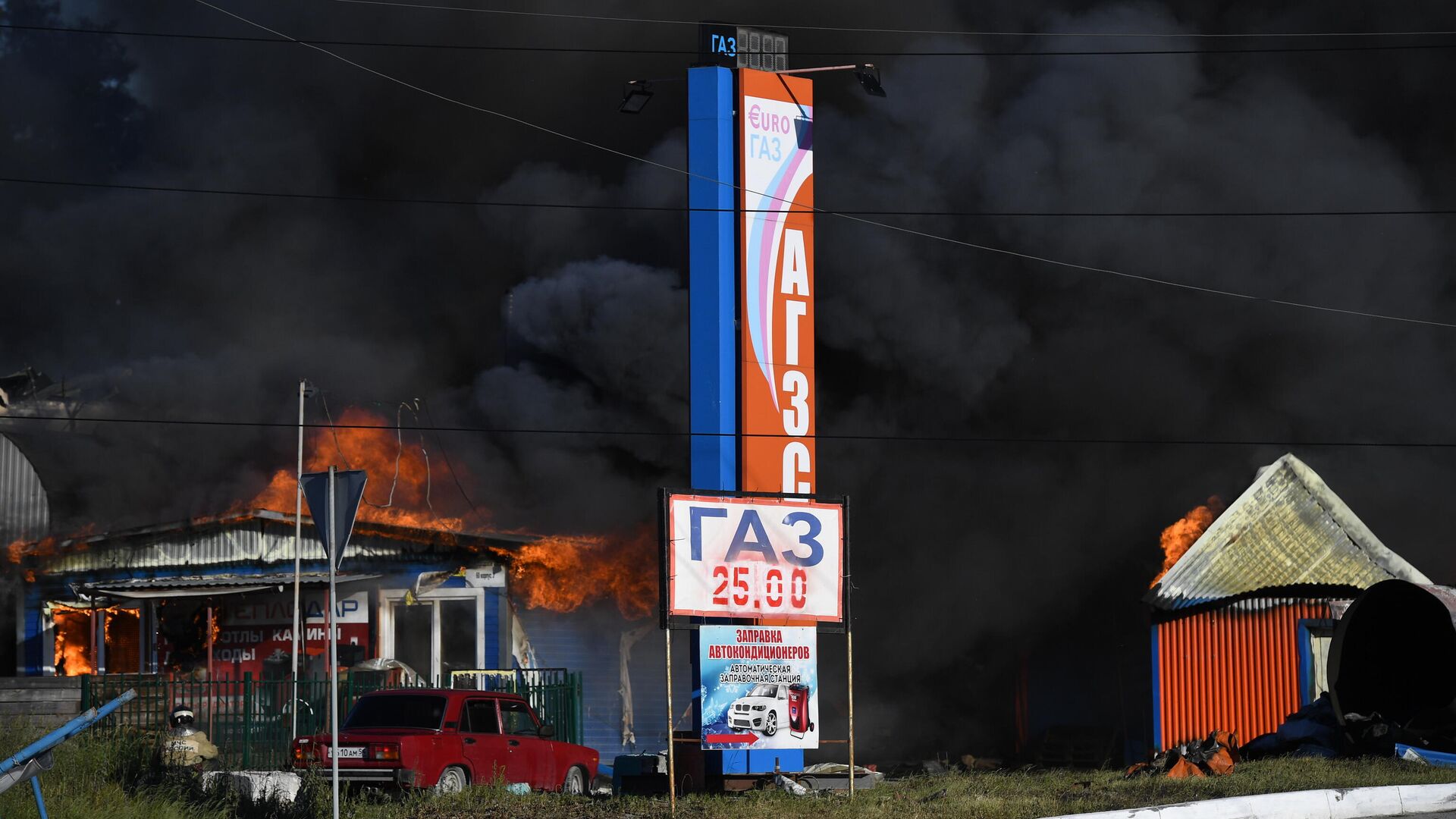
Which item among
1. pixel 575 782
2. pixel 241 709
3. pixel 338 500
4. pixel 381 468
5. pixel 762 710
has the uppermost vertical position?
pixel 381 468

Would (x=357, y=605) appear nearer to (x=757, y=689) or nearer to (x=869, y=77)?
(x=757, y=689)

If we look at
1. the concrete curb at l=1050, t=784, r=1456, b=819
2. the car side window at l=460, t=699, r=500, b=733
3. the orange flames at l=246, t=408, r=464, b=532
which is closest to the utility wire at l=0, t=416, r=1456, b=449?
the orange flames at l=246, t=408, r=464, b=532

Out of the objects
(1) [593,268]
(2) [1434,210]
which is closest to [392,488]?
(1) [593,268]

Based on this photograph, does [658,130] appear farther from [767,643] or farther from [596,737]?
[767,643]

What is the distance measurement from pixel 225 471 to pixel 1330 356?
28699 mm

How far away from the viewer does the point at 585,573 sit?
2861 centimetres

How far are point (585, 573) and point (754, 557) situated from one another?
1340 cm

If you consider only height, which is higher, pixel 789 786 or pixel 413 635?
pixel 413 635

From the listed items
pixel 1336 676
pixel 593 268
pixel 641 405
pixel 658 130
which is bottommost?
pixel 1336 676

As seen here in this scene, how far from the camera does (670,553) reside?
596 inches

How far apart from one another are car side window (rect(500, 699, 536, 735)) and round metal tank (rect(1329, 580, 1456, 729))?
11195 millimetres

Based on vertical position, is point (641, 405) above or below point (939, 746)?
above

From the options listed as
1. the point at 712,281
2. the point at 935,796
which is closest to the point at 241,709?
the point at 712,281

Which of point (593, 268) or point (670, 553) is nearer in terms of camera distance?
point (670, 553)
